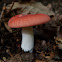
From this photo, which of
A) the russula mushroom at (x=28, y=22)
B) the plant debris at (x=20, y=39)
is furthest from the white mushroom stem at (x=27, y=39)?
the plant debris at (x=20, y=39)

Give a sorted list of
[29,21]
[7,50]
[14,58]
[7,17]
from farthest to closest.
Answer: [7,17] → [7,50] → [14,58] → [29,21]

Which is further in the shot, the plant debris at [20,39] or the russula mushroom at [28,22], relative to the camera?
the plant debris at [20,39]

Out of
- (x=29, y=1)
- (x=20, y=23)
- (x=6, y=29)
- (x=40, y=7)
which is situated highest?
(x=29, y=1)

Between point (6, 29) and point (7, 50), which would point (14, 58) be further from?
point (6, 29)

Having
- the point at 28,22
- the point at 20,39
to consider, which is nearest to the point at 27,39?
the point at 20,39

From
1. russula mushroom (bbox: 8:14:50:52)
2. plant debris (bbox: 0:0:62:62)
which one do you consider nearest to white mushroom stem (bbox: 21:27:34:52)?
russula mushroom (bbox: 8:14:50:52)

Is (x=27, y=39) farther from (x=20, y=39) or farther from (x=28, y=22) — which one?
(x=28, y=22)

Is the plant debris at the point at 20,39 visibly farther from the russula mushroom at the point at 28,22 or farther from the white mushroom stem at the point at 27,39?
the russula mushroom at the point at 28,22

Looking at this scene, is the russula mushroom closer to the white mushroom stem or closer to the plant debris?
the white mushroom stem

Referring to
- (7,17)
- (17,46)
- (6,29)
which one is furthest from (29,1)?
(17,46)

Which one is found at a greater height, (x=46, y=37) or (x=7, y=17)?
(x=7, y=17)

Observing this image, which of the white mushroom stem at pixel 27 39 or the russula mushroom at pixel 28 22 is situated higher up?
the russula mushroom at pixel 28 22
